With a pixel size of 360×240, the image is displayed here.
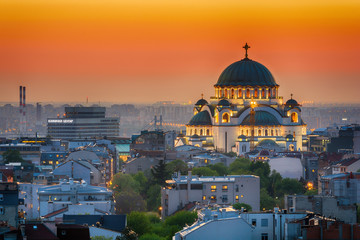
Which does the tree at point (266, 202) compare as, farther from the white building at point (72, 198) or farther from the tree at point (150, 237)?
the tree at point (150, 237)

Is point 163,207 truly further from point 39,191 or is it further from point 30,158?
point 30,158

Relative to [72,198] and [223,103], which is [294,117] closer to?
[223,103]

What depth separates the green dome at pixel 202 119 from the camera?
6575 inches

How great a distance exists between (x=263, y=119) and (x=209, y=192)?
262 ft

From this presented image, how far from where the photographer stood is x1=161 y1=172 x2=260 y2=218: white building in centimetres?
8144

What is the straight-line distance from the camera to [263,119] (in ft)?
538

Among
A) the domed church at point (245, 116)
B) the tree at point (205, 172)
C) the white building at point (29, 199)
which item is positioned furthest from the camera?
the domed church at point (245, 116)

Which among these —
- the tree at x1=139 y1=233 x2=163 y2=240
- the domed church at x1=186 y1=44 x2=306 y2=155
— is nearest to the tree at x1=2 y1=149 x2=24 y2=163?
the domed church at x1=186 y1=44 x2=306 y2=155

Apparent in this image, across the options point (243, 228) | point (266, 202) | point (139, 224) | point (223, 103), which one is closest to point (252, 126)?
point (223, 103)

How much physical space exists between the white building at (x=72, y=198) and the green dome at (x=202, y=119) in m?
88.8

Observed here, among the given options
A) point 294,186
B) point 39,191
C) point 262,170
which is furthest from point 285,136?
point 39,191

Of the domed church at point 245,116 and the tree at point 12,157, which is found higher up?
the domed church at point 245,116

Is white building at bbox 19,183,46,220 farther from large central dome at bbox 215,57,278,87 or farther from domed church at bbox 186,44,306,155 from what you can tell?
large central dome at bbox 215,57,278,87

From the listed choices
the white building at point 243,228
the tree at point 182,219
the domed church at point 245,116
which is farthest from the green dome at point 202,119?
the white building at point 243,228
